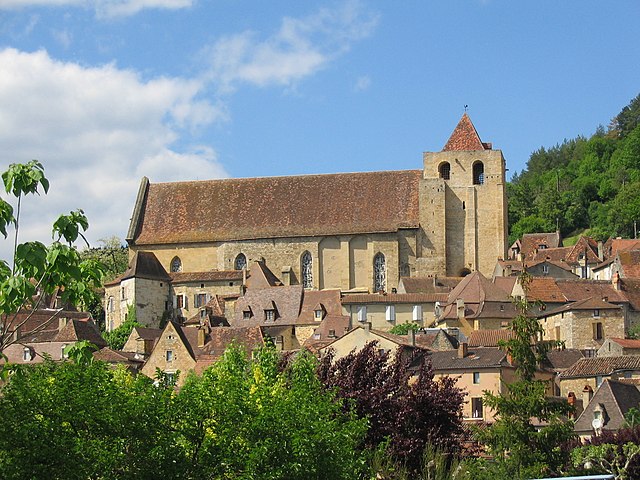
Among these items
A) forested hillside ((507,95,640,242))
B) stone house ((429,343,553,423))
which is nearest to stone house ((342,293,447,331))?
stone house ((429,343,553,423))

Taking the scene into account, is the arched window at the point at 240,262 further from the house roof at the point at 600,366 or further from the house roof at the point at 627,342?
the house roof at the point at 600,366

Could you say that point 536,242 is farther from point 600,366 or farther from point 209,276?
point 600,366

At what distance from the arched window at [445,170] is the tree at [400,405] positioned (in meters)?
54.6

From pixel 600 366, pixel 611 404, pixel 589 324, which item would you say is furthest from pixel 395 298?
pixel 611 404

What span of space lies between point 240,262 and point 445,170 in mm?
15426

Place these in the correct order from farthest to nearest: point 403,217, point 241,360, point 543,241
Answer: point 543,241 → point 403,217 → point 241,360

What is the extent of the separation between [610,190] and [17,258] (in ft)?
480

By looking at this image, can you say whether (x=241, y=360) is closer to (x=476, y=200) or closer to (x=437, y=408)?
(x=437, y=408)

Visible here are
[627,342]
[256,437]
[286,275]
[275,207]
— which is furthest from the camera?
[275,207]

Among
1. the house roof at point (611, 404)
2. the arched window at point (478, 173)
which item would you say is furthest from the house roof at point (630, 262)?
the house roof at point (611, 404)

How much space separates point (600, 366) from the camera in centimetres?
5725

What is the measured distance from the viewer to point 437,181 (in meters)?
88.4

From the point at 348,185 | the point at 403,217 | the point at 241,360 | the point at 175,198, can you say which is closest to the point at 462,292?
the point at 403,217

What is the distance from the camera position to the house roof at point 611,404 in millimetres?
47319
